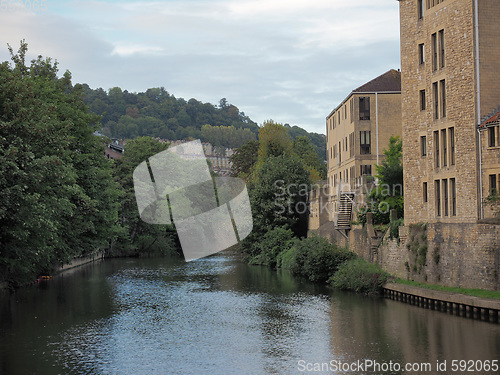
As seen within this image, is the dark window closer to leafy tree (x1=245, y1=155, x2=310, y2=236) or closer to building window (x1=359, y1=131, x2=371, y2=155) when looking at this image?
building window (x1=359, y1=131, x2=371, y2=155)

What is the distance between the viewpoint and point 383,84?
58.6 metres

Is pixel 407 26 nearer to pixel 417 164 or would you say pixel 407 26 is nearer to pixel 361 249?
pixel 417 164

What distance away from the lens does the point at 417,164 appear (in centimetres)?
3597

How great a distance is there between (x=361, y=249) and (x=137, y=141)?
4997 centimetres

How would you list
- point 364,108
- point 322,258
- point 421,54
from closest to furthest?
1. point 421,54
2. point 322,258
3. point 364,108

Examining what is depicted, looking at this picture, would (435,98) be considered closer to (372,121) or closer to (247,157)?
(372,121)

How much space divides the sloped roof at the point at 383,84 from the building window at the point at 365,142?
387 centimetres

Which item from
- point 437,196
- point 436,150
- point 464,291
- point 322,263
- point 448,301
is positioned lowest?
point 448,301

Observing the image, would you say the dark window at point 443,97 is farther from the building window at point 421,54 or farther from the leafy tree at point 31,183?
the leafy tree at point 31,183

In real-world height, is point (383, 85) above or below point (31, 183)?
above

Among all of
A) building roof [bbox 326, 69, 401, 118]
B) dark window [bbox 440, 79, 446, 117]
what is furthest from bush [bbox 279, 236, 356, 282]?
building roof [bbox 326, 69, 401, 118]

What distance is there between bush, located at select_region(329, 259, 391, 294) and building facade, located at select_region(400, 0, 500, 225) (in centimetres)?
388

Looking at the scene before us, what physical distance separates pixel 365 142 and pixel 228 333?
3596cm

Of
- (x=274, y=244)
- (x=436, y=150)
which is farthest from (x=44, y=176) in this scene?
(x=274, y=244)
